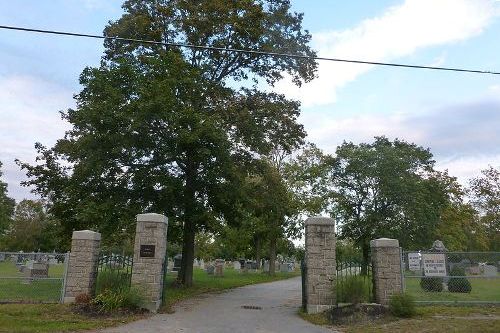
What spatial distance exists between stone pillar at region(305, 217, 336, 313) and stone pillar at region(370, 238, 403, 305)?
126cm

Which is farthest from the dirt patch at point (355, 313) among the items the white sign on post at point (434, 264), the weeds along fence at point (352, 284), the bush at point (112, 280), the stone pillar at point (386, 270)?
the bush at point (112, 280)

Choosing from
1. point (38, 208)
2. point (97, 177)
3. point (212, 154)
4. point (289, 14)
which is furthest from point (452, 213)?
point (38, 208)

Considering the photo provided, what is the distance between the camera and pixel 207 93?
20469 millimetres

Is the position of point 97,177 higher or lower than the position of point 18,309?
higher

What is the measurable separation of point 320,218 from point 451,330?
4.77 meters

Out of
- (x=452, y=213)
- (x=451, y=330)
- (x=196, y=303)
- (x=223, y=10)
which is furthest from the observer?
(x=452, y=213)

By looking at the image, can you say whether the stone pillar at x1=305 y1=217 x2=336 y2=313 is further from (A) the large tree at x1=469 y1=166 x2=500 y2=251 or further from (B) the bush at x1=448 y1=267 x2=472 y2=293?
(A) the large tree at x1=469 y1=166 x2=500 y2=251

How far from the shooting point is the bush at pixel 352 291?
42.0 feet

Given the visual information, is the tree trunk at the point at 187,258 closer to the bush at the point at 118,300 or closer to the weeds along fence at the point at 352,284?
the bush at the point at 118,300

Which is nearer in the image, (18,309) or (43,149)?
(18,309)

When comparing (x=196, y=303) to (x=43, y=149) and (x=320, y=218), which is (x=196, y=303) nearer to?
(x=320, y=218)

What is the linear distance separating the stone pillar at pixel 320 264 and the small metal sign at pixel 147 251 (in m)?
4.50

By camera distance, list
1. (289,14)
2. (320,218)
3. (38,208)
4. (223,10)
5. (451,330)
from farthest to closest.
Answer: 1. (38,208)
2. (289,14)
3. (223,10)
4. (320,218)
5. (451,330)

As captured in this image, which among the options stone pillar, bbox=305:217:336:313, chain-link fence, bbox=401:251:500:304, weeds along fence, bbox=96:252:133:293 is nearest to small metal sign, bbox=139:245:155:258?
weeds along fence, bbox=96:252:133:293
